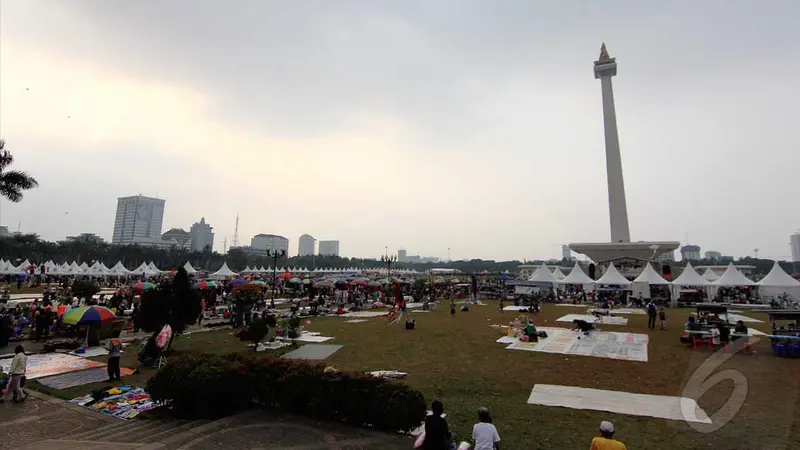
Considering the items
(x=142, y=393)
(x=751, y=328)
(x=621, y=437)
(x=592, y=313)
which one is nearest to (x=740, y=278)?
(x=751, y=328)

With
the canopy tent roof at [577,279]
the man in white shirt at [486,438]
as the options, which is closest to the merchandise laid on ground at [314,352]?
the man in white shirt at [486,438]

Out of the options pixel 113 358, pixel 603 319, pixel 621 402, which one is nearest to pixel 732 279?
pixel 603 319

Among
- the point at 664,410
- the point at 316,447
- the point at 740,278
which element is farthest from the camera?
the point at 740,278

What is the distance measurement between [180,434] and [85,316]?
11042 mm

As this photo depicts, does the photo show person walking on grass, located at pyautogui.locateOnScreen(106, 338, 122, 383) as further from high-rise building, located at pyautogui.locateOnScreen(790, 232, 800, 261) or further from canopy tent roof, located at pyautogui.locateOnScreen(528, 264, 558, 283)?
high-rise building, located at pyautogui.locateOnScreen(790, 232, 800, 261)

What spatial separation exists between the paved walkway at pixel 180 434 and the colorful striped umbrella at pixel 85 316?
7.03 meters

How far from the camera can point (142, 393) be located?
9828 mm

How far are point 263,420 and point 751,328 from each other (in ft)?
82.4

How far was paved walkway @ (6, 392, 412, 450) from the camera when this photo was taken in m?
6.74

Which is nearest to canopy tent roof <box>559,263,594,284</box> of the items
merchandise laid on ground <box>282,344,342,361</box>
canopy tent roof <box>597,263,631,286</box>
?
canopy tent roof <box>597,263,631,286</box>

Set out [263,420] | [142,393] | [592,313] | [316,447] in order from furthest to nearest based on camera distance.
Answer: [592,313]
[142,393]
[263,420]
[316,447]

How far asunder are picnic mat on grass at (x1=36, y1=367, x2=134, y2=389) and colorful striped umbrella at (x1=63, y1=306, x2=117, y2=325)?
352 cm

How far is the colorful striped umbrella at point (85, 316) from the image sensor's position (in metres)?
14.9

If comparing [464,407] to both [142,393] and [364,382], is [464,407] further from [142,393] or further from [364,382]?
[142,393]
